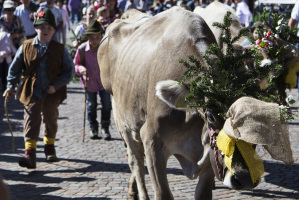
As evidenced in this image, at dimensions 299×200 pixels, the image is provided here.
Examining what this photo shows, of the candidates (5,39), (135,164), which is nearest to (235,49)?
(135,164)

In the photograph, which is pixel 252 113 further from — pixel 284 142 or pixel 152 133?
pixel 152 133

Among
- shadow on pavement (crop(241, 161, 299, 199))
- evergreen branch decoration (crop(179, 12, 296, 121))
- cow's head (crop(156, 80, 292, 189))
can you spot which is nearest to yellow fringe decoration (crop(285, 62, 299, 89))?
evergreen branch decoration (crop(179, 12, 296, 121))

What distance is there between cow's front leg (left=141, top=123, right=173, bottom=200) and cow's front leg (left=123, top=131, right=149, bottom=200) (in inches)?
40.7

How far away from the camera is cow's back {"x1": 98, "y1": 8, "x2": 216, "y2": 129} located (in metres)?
5.12

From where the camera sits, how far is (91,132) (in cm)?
978

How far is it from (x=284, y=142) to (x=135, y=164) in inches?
108

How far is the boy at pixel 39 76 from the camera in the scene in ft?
25.4

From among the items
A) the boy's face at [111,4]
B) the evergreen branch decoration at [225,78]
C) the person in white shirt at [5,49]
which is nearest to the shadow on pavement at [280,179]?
the evergreen branch decoration at [225,78]

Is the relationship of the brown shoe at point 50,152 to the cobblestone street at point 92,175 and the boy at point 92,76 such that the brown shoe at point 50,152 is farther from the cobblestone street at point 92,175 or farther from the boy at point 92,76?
the boy at point 92,76

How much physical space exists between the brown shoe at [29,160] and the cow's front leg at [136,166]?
1.70m

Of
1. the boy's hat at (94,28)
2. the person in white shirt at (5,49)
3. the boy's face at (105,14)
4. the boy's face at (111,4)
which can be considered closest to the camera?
the boy's hat at (94,28)

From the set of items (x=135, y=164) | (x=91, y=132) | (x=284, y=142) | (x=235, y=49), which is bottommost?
(x=91, y=132)

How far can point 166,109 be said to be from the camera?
502cm

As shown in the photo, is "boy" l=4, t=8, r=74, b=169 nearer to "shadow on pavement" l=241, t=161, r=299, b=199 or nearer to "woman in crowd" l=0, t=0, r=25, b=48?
"shadow on pavement" l=241, t=161, r=299, b=199
